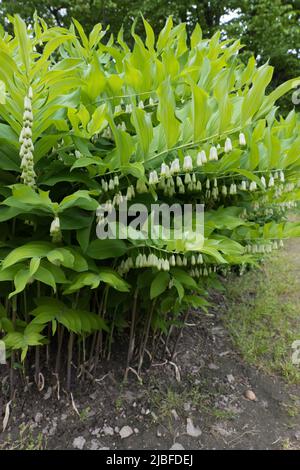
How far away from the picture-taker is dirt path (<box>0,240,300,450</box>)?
1801 millimetres

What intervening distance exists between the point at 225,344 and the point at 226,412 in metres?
0.72

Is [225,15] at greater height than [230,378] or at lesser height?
greater

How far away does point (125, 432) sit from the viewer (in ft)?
6.00

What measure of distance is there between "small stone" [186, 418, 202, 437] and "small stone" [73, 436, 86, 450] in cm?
57

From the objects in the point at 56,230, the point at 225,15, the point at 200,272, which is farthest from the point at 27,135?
the point at 225,15

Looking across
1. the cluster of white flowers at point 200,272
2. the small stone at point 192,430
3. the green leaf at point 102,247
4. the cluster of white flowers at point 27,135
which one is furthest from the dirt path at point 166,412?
the cluster of white flowers at point 27,135

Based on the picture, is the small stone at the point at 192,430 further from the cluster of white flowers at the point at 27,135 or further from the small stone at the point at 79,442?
the cluster of white flowers at the point at 27,135

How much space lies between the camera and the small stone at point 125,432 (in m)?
1.82

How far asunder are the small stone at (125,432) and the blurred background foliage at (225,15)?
1159 cm

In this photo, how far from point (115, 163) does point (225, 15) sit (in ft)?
51.0

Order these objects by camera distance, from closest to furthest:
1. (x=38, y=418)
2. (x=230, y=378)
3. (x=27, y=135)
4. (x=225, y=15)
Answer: (x=27, y=135)
(x=38, y=418)
(x=230, y=378)
(x=225, y=15)

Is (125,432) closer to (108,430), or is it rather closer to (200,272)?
(108,430)
